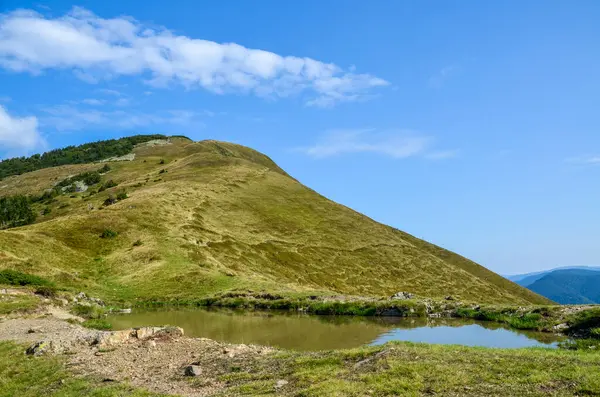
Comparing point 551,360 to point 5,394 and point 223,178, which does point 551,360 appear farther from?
point 223,178

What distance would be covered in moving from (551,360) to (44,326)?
103 feet

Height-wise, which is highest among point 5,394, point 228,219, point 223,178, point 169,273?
point 223,178

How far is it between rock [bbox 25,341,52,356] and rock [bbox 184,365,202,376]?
9.70m

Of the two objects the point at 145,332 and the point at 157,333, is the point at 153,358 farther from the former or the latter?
the point at 145,332

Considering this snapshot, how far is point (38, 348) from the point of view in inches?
883

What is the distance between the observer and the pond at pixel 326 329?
27672 millimetres

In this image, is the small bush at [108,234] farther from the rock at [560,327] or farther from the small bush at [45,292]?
the rock at [560,327]

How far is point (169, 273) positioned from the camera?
6028 cm

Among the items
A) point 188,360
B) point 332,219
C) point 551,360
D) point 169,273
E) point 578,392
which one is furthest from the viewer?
point 332,219

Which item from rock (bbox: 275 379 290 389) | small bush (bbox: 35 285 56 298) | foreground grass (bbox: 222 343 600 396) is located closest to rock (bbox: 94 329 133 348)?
foreground grass (bbox: 222 343 600 396)

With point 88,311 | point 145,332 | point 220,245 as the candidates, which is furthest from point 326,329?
point 220,245

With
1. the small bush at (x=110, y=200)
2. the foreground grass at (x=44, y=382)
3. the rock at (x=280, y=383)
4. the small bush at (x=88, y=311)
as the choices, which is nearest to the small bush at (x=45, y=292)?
the small bush at (x=88, y=311)

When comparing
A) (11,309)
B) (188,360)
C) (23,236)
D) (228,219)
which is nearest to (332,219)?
(228,219)

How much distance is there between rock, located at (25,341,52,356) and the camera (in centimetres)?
2217
